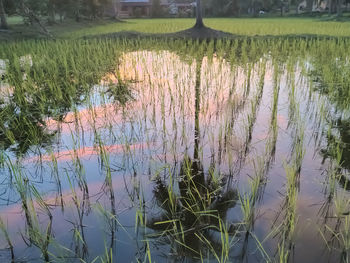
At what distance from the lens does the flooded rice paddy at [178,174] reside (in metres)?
2.05

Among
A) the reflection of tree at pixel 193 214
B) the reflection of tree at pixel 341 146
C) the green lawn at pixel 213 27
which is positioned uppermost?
the green lawn at pixel 213 27

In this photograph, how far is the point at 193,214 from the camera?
2342 millimetres

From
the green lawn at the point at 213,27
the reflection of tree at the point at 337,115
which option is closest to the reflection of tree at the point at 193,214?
the reflection of tree at the point at 337,115

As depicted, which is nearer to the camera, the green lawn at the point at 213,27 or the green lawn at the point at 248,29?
the green lawn at the point at 213,27

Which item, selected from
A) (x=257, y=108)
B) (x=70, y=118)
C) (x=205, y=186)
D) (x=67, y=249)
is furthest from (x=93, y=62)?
(x=67, y=249)

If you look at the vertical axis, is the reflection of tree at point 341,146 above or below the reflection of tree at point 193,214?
above

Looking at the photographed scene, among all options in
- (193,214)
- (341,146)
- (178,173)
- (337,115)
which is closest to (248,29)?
(337,115)

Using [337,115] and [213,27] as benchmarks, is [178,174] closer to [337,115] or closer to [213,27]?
[337,115]

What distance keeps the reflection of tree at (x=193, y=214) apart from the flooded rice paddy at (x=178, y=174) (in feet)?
0.04

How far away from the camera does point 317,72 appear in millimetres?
6023

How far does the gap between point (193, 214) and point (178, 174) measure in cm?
61

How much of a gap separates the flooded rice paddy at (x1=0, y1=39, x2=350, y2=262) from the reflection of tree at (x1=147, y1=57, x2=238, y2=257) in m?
0.01

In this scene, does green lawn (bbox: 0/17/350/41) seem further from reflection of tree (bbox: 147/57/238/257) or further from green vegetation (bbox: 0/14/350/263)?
reflection of tree (bbox: 147/57/238/257)

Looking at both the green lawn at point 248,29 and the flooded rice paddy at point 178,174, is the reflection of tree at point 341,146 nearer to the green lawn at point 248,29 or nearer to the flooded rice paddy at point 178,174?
the flooded rice paddy at point 178,174
